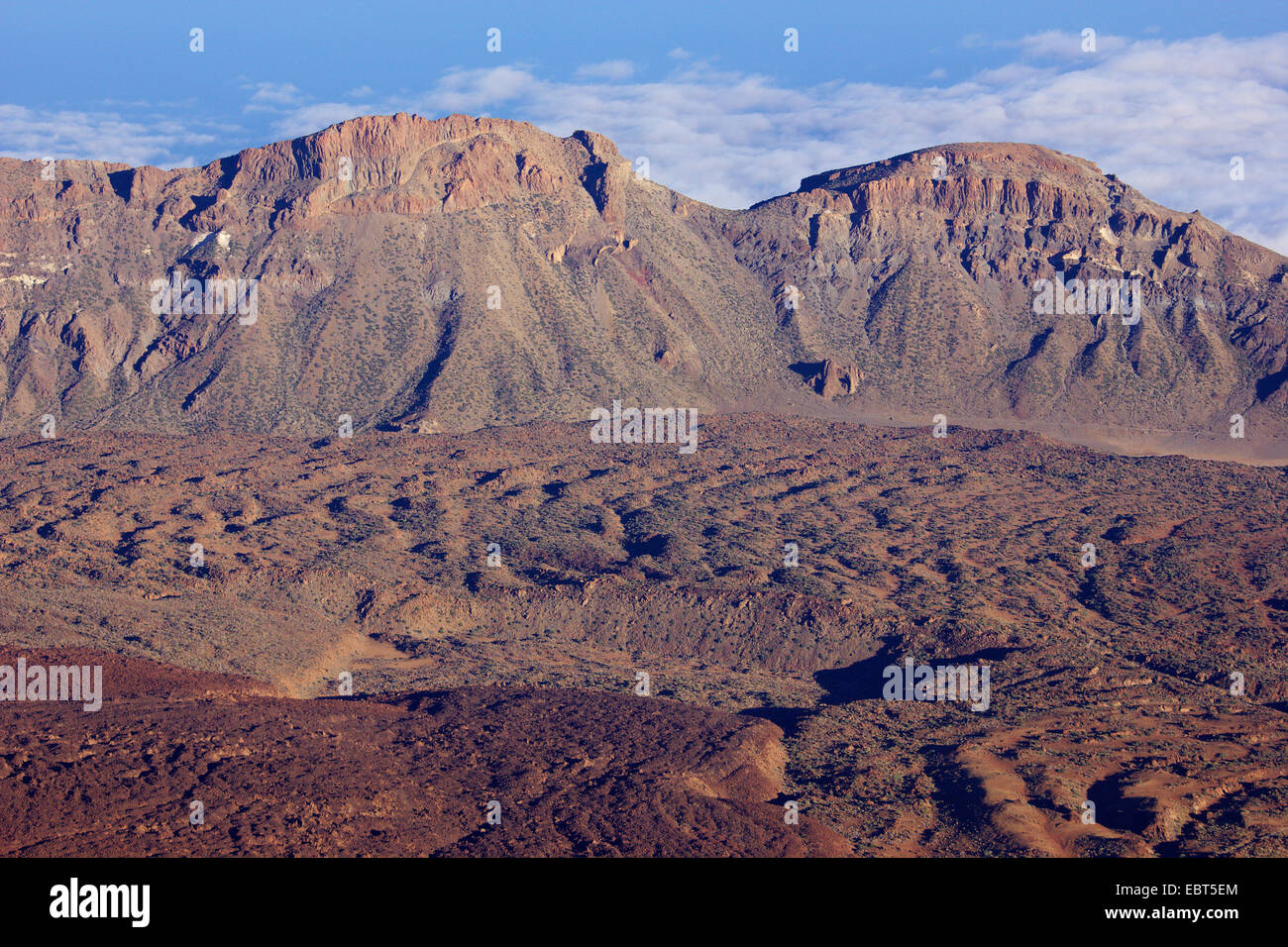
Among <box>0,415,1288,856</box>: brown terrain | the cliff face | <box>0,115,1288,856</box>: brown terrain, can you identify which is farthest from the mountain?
<box>0,415,1288,856</box>: brown terrain

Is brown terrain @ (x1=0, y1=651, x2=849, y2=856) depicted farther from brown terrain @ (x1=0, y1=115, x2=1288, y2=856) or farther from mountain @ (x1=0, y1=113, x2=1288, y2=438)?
mountain @ (x1=0, y1=113, x2=1288, y2=438)

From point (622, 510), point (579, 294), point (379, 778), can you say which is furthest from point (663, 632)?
point (579, 294)

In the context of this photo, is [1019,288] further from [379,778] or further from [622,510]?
[379,778]

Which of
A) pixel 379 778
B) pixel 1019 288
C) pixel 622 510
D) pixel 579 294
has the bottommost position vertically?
pixel 379 778

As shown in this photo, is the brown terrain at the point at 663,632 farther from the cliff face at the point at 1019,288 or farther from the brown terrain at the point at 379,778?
the cliff face at the point at 1019,288

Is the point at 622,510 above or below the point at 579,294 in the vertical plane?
below

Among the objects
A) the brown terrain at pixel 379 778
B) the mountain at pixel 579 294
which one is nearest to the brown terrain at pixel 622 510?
the brown terrain at pixel 379 778
